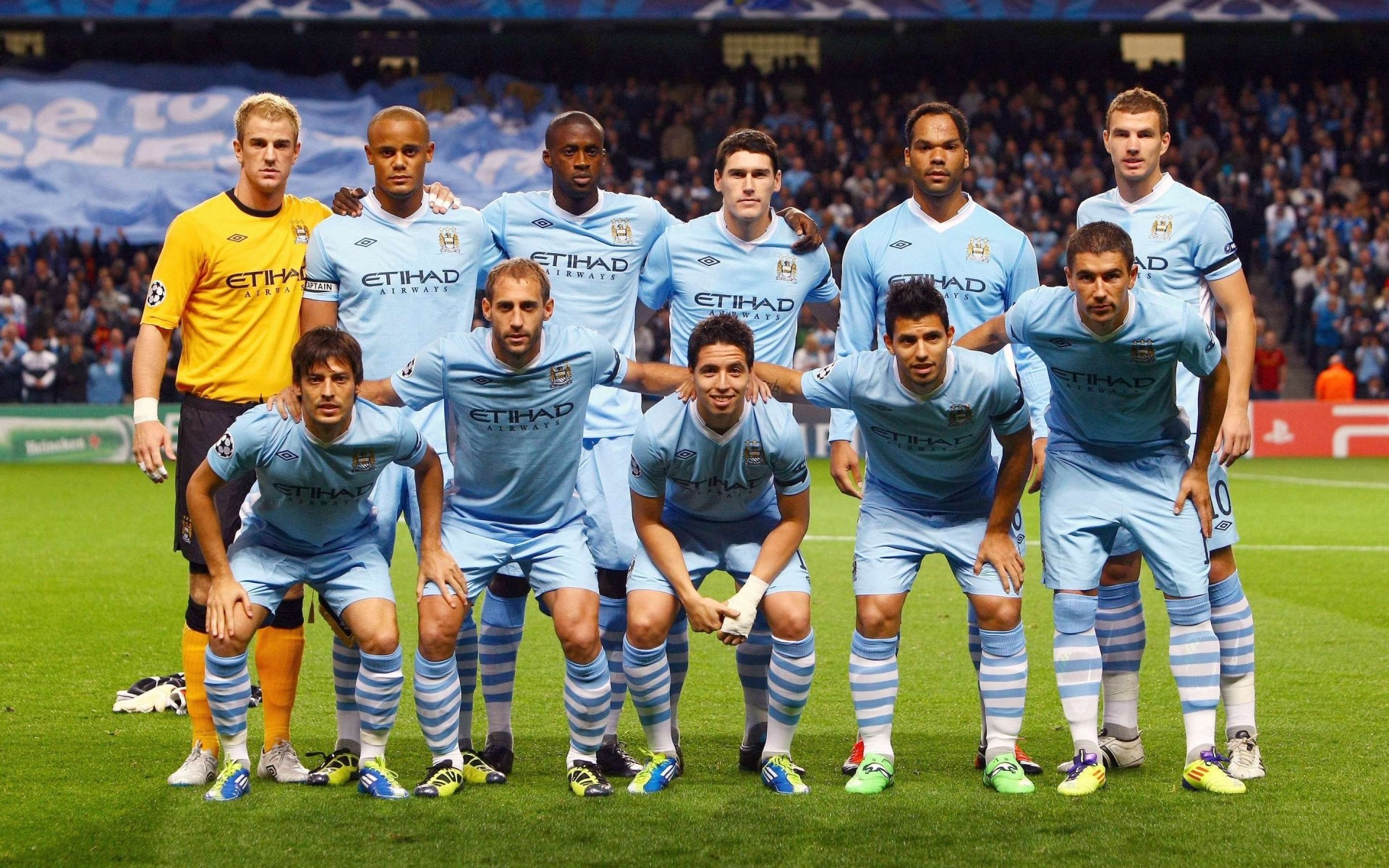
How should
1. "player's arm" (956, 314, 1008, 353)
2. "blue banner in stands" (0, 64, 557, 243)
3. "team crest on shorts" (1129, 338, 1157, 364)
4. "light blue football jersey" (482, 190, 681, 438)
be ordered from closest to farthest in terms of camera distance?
1. "team crest on shorts" (1129, 338, 1157, 364)
2. "player's arm" (956, 314, 1008, 353)
3. "light blue football jersey" (482, 190, 681, 438)
4. "blue banner in stands" (0, 64, 557, 243)

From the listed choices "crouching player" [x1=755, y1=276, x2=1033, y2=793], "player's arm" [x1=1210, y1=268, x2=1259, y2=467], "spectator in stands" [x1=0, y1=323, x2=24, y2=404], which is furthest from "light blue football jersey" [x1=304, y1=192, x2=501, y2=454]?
"spectator in stands" [x1=0, y1=323, x2=24, y2=404]

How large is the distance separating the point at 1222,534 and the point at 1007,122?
74.0 feet

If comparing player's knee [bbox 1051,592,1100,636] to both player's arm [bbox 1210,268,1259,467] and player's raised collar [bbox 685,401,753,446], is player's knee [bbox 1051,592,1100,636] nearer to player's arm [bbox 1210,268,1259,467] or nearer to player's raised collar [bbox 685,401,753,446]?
player's arm [bbox 1210,268,1259,467]

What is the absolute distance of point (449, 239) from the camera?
5742 millimetres

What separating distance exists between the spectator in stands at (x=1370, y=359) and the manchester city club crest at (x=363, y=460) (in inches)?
766

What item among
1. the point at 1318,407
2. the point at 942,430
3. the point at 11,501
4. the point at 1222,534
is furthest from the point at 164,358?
the point at 1318,407

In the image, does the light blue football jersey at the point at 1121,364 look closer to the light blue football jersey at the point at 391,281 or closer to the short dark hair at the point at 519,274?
the short dark hair at the point at 519,274

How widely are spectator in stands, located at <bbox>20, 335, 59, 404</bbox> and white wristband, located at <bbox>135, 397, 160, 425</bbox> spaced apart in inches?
665

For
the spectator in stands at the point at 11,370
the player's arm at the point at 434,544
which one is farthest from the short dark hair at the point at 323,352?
the spectator in stands at the point at 11,370

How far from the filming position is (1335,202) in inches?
979

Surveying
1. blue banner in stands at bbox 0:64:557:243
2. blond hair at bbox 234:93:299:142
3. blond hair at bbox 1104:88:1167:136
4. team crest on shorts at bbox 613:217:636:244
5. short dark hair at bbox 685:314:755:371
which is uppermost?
blue banner in stands at bbox 0:64:557:243

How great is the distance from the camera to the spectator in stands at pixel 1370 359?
21344 mm

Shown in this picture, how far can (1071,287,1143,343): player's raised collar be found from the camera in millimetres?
5043

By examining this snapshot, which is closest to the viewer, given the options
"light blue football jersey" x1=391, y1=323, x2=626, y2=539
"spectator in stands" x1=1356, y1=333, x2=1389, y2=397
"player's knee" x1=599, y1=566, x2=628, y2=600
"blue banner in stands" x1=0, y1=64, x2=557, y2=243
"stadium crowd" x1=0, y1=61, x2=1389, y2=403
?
"light blue football jersey" x1=391, y1=323, x2=626, y2=539
